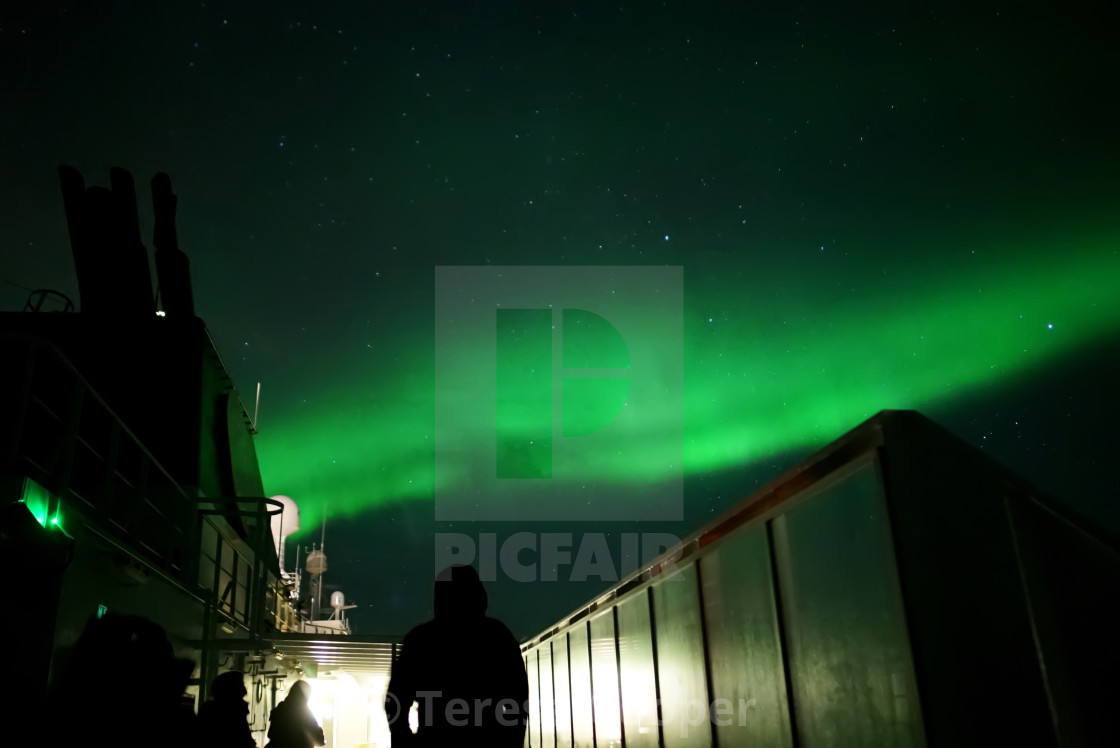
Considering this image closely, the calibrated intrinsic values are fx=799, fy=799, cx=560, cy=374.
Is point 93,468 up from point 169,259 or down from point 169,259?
down

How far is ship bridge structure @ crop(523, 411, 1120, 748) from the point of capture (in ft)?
8.41

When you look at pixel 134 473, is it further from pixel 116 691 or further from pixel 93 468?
pixel 116 691

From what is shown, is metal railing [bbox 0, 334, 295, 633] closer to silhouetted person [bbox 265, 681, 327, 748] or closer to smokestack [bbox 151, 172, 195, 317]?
silhouetted person [bbox 265, 681, 327, 748]

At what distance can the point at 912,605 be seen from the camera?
278 cm

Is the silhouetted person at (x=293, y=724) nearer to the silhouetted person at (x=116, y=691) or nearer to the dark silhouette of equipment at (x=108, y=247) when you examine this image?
the silhouetted person at (x=116, y=691)

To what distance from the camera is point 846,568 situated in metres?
3.34

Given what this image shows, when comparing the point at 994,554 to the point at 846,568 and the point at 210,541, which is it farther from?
the point at 210,541

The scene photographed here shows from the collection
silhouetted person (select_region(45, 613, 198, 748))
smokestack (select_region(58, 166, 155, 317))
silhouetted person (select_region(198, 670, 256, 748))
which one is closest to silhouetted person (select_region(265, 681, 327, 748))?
silhouetted person (select_region(198, 670, 256, 748))

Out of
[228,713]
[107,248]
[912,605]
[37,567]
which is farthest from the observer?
[107,248]

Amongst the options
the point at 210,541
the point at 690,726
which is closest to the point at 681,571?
the point at 690,726

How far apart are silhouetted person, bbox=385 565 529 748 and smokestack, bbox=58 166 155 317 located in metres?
11.7

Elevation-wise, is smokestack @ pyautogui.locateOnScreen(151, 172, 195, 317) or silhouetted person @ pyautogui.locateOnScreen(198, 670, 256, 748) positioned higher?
smokestack @ pyautogui.locateOnScreen(151, 172, 195, 317)

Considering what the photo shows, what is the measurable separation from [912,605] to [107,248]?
47.0 ft

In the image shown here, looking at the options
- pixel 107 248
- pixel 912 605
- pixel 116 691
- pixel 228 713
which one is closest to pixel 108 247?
pixel 107 248
